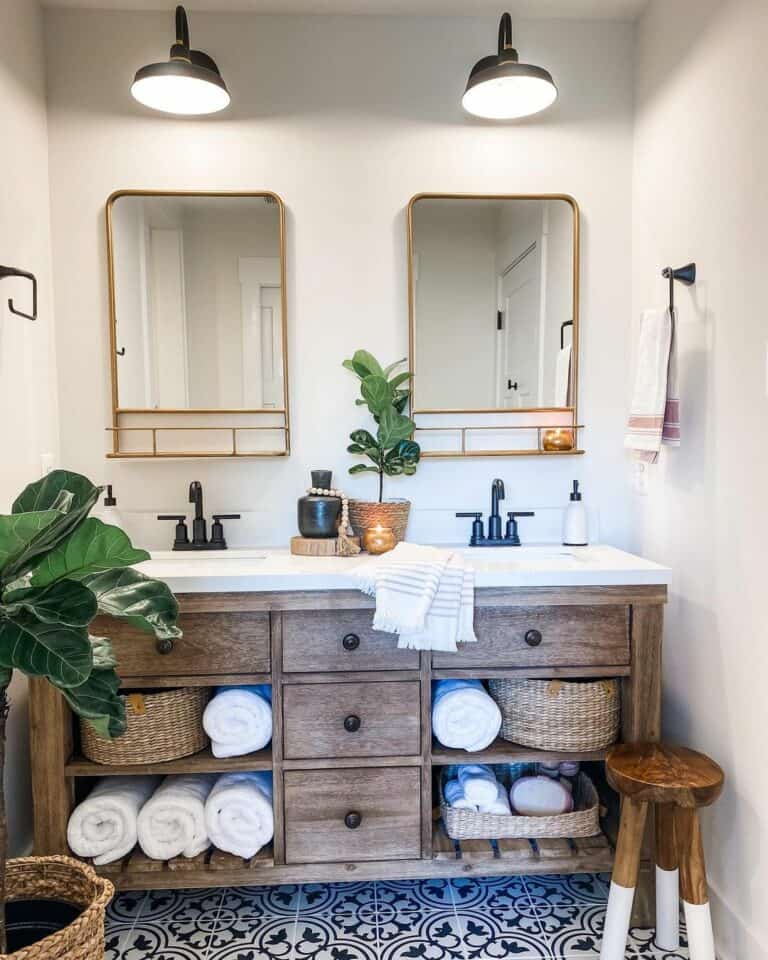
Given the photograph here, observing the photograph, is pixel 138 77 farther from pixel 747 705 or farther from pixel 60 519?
pixel 747 705

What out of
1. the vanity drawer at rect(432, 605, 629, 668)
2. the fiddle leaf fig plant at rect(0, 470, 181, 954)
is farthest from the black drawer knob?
the fiddle leaf fig plant at rect(0, 470, 181, 954)

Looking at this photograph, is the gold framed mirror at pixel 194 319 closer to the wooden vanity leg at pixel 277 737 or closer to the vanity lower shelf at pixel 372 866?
the wooden vanity leg at pixel 277 737

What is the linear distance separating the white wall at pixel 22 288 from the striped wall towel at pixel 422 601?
103 cm

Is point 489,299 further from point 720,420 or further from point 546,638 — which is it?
point 546,638

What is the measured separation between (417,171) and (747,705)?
5.73 ft

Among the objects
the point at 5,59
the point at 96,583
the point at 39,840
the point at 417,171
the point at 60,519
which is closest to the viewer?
the point at 60,519

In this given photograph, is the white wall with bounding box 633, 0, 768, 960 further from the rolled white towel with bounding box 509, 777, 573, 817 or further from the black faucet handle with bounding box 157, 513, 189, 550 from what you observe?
the black faucet handle with bounding box 157, 513, 189, 550

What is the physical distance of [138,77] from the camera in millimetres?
1740

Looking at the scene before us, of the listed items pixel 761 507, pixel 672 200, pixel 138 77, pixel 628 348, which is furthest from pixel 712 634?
pixel 138 77

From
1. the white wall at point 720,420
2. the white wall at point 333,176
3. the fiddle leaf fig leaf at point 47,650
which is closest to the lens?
the fiddle leaf fig leaf at point 47,650

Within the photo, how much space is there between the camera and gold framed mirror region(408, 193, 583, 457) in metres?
1.98

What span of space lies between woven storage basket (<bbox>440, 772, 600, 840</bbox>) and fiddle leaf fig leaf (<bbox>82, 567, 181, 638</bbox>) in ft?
3.02

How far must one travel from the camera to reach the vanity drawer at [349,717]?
1.56m

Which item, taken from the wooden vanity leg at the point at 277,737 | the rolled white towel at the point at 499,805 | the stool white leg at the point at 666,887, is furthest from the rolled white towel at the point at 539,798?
the wooden vanity leg at the point at 277,737
